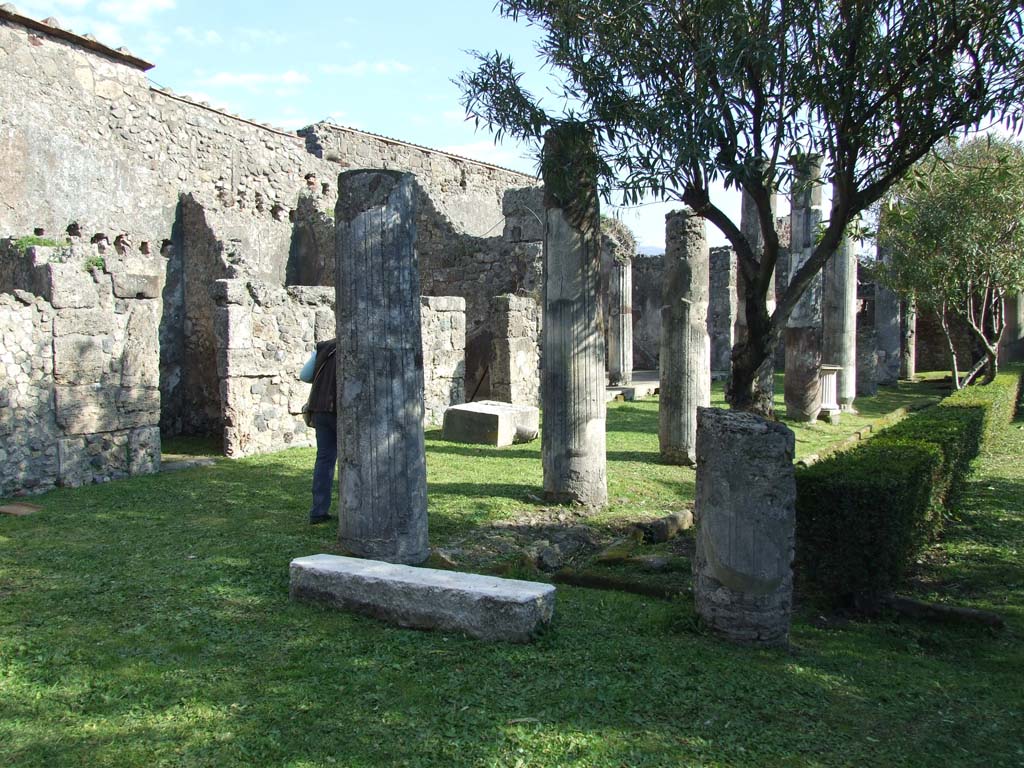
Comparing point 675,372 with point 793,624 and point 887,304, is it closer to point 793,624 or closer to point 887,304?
point 793,624

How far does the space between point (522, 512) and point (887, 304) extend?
19.4 m

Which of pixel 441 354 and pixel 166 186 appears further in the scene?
pixel 441 354

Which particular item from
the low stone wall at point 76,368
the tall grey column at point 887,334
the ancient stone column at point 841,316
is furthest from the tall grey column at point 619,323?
the low stone wall at point 76,368

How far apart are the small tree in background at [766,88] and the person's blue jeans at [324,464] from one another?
116 inches

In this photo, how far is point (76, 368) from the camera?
341 inches

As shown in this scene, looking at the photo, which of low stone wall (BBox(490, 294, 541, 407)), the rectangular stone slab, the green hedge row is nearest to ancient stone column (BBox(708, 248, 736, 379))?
low stone wall (BBox(490, 294, 541, 407))

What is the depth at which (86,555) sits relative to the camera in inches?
235

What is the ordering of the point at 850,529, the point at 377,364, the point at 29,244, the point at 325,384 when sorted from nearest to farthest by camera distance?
the point at 850,529 < the point at 377,364 < the point at 325,384 < the point at 29,244

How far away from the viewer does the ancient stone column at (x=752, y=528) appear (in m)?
4.61

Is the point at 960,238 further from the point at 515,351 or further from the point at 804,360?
the point at 515,351

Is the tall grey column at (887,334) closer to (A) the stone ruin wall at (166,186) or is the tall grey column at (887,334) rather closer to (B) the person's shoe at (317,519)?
(A) the stone ruin wall at (166,186)

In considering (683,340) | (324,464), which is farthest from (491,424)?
(324,464)

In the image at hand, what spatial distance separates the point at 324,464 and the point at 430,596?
114 inches

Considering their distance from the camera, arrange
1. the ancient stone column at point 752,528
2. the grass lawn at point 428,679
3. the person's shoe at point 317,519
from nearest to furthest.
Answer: the grass lawn at point 428,679 → the ancient stone column at point 752,528 → the person's shoe at point 317,519
